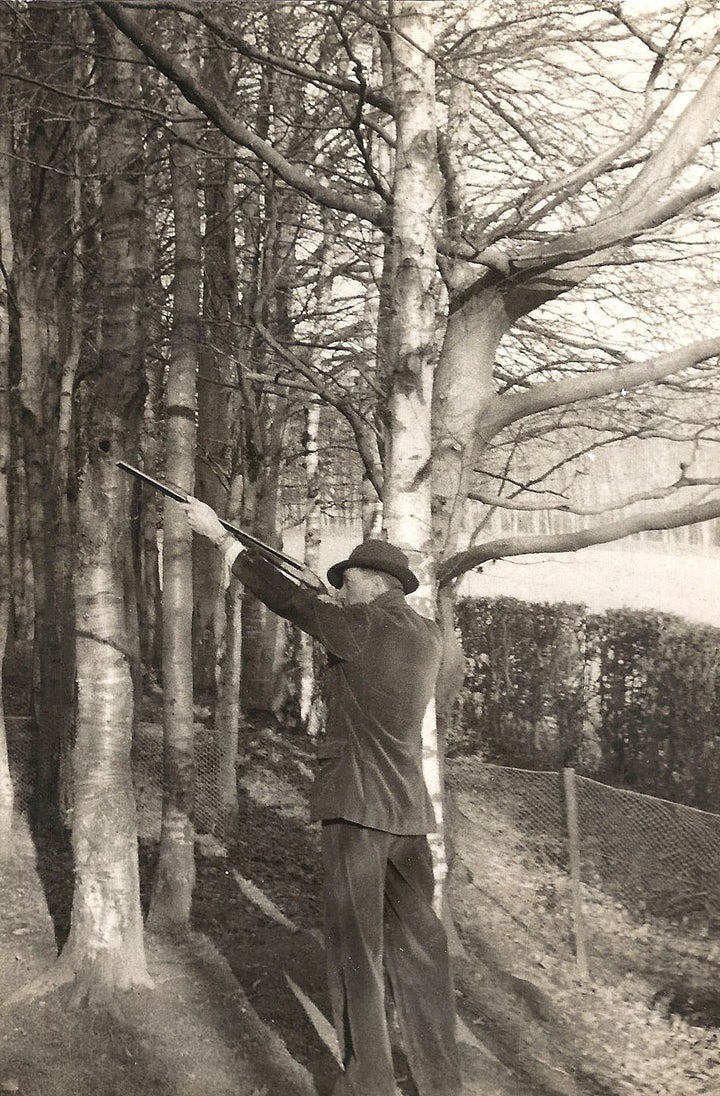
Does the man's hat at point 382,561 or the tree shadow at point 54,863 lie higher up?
the man's hat at point 382,561

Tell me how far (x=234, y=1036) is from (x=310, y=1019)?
17.8 inches

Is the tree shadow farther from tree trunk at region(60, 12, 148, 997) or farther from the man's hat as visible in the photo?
the man's hat

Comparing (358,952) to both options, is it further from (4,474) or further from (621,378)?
(4,474)

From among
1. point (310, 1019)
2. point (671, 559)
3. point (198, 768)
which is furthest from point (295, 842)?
point (671, 559)

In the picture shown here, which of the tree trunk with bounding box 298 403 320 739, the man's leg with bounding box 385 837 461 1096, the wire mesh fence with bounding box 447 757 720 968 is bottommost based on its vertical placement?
the wire mesh fence with bounding box 447 757 720 968

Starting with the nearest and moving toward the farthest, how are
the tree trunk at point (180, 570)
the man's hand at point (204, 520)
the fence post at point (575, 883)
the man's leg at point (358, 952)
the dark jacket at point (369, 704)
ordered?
the man's leg at point (358, 952), the dark jacket at point (369, 704), the man's hand at point (204, 520), the tree trunk at point (180, 570), the fence post at point (575, 883)

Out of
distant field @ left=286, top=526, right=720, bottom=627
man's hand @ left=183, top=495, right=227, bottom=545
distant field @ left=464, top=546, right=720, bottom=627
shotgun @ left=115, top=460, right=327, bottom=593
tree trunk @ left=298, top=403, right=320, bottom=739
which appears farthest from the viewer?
distant field @ left=286, top=526, right=720, bottom=627

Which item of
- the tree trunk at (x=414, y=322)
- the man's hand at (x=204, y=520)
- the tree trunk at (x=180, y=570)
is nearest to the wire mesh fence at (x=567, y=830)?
the tree trunk at (x=180, y=570)

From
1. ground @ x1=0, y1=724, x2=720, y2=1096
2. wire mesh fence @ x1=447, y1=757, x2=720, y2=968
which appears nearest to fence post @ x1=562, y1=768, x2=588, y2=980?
wire mesh fence @ x1=447, y1=757, x2=720, y2=968

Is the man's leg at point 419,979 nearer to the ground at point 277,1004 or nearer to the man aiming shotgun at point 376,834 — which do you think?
the man aiming shotgun at point 376,834

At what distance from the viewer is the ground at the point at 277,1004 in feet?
14.4

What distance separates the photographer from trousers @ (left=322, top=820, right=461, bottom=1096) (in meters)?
3.88

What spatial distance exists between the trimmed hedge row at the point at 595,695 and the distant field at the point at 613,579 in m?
1.62

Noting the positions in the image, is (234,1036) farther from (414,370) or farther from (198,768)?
(198,768)
